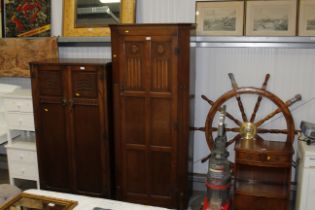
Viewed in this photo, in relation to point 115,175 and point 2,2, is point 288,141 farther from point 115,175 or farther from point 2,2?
point 2,2

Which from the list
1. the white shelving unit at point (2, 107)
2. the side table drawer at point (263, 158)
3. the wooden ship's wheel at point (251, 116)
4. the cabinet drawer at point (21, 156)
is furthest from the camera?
the white shelving unit at point (2, 107)

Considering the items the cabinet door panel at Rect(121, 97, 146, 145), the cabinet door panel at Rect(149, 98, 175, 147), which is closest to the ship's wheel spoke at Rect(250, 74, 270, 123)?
the cabinet door panel at Rect(149, 98, 175, 147)

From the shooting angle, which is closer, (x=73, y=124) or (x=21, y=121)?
(x=73, y=124)

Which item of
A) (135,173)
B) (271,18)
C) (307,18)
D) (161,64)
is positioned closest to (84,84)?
(161,64)

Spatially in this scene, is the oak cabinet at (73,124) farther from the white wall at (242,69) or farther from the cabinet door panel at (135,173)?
the white wall at (242,69)

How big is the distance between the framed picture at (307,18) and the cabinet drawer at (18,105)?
8.54 ft

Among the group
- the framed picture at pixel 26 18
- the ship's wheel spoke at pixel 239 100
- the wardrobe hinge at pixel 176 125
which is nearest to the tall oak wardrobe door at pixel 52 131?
the framed picture at pixel 26 18

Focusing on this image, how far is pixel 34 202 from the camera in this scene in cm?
227

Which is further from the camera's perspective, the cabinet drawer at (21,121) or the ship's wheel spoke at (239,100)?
the cabinet drawer at (21,121)

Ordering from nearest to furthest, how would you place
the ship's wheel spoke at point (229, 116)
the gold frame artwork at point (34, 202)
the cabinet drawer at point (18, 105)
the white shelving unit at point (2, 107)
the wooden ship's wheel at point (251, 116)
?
the gold frame artwork at point (34, 202)
the wooden ship's wheel at point (251, 116)
the ship's wheel spoke at point (229, 116)
the cabinet drawer at point (18, 105)
the white shelving unit at point (2, 107)

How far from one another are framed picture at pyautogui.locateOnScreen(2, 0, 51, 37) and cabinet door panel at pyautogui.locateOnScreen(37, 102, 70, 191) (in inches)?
36.8

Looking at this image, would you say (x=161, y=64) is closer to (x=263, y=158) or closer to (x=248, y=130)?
(x=248, y=130)

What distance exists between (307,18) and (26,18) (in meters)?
2.78

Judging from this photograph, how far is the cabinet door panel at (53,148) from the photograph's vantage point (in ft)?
10.3
